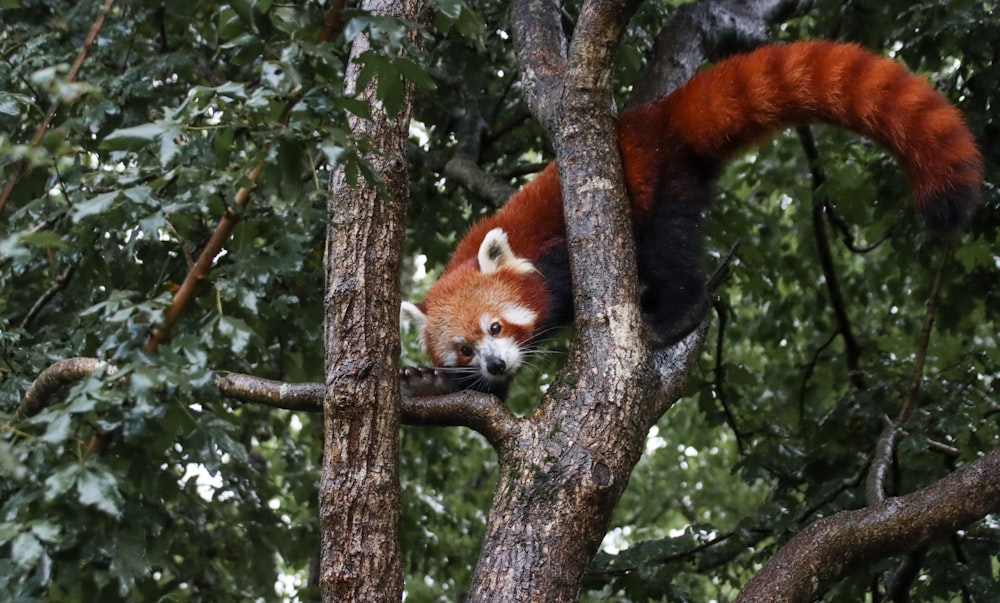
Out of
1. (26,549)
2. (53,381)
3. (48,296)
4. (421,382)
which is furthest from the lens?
(48,296)

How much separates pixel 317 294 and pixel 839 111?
225cm

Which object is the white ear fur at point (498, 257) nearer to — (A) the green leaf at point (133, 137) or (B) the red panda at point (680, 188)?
(B) the red panda at point (680, 188)

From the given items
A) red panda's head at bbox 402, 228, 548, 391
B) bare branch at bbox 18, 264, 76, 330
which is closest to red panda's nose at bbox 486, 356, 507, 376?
red panda's head at bbox 402, 228, 548, 391

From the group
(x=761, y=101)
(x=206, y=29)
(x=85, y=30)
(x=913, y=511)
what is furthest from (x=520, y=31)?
(x=913, y=511)

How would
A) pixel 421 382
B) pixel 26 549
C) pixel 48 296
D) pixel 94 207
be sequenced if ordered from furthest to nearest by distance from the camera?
pixel 48 296 → pixel 421 382 → pixel 94 207 → pixel 26 549

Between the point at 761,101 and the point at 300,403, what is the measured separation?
7.08 ft

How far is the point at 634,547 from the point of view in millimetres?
3994

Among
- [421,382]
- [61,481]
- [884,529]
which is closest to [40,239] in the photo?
[61,481]

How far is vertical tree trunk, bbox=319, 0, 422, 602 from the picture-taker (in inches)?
92.0

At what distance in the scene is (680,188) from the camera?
157 inches

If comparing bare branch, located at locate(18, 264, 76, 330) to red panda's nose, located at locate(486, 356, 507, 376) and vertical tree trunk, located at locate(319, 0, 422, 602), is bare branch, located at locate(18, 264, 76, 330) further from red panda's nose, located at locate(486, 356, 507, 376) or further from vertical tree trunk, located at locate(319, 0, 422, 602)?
vertical tree trunk, located at locate(319, 0, 422, 602)

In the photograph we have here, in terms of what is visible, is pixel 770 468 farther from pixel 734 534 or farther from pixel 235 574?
pixel 235 574

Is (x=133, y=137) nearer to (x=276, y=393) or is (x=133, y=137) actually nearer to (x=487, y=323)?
(x=276, y=393)

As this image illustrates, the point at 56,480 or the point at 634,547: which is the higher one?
the point at 634,547
